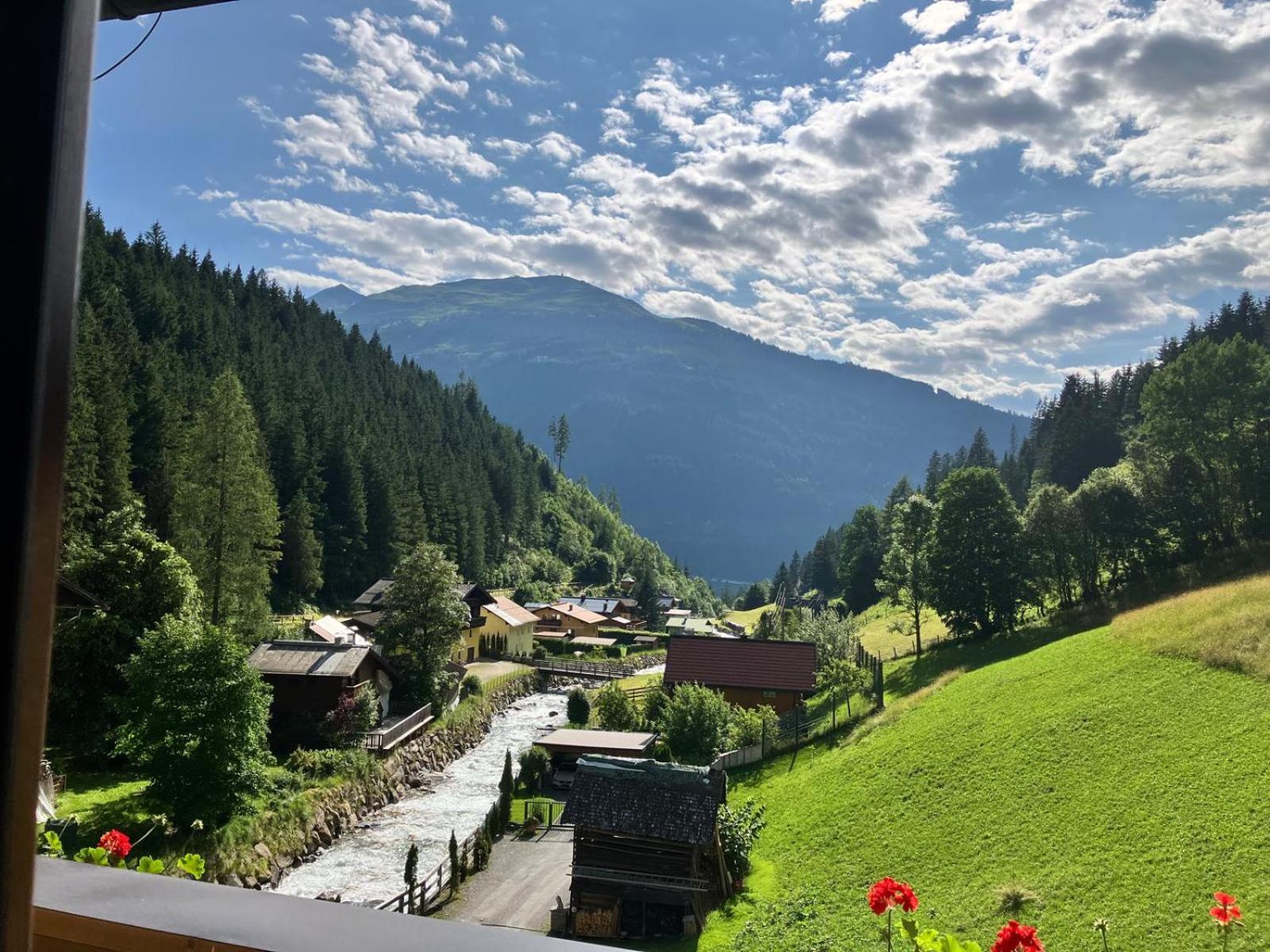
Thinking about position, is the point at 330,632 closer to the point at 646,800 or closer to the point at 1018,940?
the point at 646,800

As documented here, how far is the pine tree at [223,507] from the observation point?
2605 cm

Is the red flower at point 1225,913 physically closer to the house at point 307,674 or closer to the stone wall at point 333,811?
the stone wall at point 333,811

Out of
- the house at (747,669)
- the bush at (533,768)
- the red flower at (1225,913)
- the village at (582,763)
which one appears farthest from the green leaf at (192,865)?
the house at (747,669)

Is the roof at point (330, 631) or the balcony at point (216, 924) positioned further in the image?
the roof at point (330, 631)

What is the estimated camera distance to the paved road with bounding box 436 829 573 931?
1680 centimetres

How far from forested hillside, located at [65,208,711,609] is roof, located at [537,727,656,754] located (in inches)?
435

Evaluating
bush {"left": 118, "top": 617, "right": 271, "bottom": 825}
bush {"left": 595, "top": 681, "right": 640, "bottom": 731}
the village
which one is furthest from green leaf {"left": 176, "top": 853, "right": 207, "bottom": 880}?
bush {"left": 595, "top": 681, "right": 640, "bottom": 731}

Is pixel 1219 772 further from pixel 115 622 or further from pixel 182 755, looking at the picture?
pixel 115 622

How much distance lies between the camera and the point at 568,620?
65.7 metres

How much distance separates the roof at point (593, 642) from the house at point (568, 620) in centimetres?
75

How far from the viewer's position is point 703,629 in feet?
217

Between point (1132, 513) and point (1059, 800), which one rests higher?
point (1132, 513)

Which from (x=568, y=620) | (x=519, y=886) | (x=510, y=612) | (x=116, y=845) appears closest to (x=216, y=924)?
(x=116, y=845)

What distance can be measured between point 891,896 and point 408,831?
2320 cm
